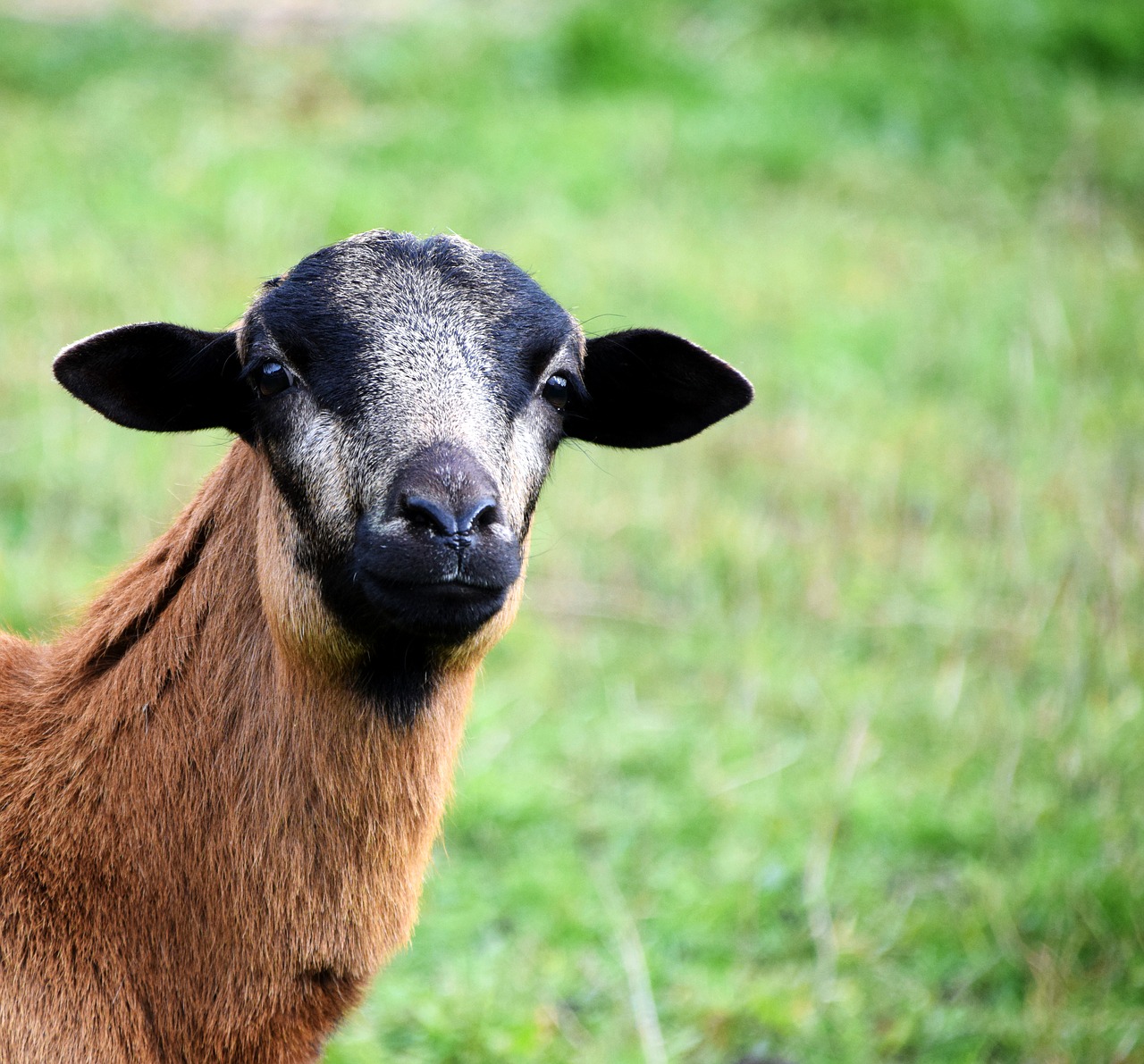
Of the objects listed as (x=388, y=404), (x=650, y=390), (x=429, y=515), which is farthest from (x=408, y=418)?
(x=650, y=390)

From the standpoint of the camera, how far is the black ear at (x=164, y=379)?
3574mm

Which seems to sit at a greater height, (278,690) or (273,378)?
(273,378)

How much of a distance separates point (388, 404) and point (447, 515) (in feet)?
1.34

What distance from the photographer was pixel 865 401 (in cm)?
995

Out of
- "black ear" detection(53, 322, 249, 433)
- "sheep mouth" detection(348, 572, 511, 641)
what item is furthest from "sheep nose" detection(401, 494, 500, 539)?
"black ear" detection(53, 322, 249, 433)

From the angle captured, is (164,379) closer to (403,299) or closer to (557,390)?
(403,299)

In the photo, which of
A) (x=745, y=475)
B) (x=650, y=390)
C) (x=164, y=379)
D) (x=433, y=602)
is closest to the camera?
(x=433, y=602)

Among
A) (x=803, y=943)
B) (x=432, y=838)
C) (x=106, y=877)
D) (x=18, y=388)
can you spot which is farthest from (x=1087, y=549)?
(x=18, y=388)

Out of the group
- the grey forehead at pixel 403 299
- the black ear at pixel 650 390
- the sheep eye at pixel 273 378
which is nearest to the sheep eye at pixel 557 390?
the grey forehead at pixel 403 299

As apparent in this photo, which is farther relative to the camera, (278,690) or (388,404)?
(278,690)

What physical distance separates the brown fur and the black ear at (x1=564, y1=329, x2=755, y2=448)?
79cm

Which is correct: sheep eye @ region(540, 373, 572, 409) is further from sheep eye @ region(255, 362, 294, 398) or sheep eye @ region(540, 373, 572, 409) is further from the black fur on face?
sheep eye @ region(255, 362, 294, 398)

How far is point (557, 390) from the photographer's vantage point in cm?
376

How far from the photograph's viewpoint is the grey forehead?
3.46 metres
